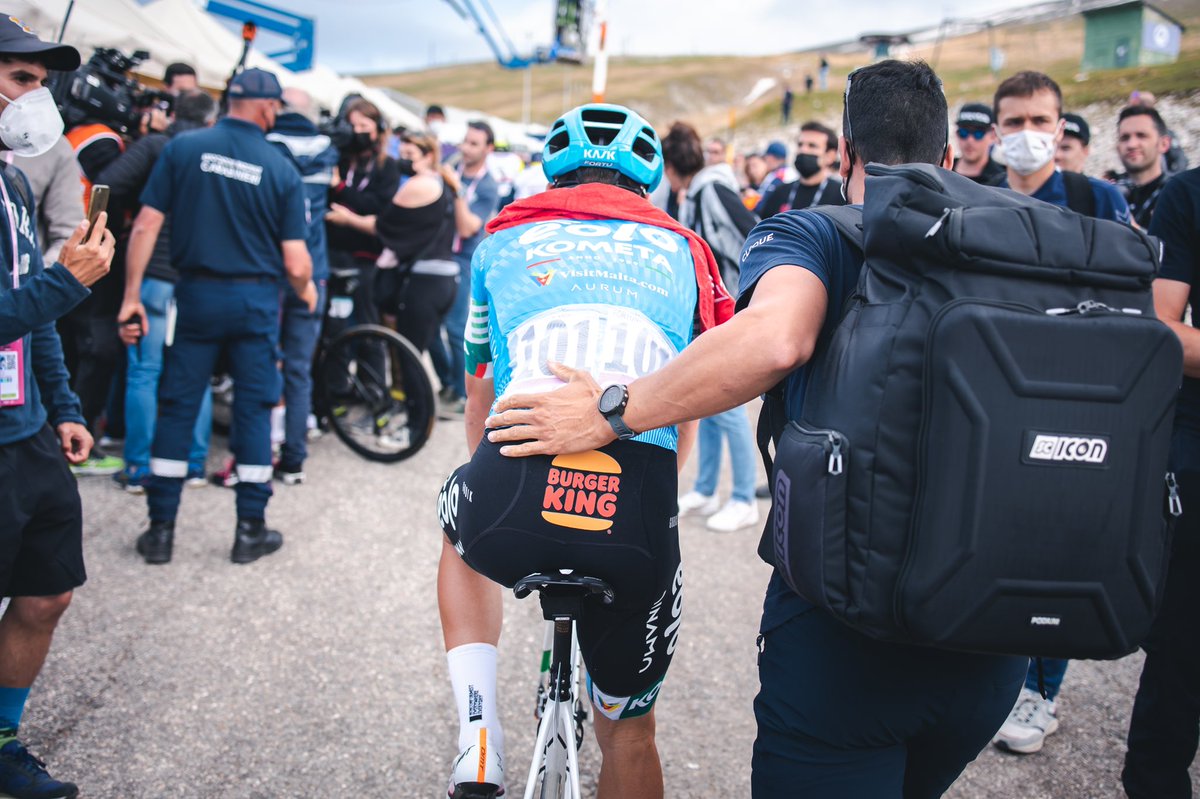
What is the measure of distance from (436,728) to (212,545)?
2.24 meters

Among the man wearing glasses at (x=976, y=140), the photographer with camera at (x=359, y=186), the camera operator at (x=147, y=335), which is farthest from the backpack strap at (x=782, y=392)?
the photographer with camera at (x=359, y=186)

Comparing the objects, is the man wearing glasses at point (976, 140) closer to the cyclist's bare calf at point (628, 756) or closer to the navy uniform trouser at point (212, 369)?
the cyclist's bare calf at point (628, 756)

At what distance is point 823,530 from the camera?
4.81 ft

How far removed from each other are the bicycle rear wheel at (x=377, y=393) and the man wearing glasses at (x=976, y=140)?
12.5ft

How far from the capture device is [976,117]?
4785 mm

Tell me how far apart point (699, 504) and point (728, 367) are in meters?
4.33

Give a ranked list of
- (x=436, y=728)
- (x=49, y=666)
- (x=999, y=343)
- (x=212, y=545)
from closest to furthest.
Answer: (x=999, y=343)
(x=436, y=728)
(x=49, y=666)
(x=212, y=545)

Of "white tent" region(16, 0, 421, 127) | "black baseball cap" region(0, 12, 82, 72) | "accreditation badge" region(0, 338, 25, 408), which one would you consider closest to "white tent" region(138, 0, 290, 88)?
"white tent" region(16, 0, 421, 127)

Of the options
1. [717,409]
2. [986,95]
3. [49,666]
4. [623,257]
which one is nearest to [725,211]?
[623,257]

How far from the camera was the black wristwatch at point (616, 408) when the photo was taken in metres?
1.81

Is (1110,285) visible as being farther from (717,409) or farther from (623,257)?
(623,257)

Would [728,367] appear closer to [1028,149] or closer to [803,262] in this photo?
[803,262]

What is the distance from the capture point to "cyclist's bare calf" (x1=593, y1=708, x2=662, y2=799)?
7.48 feet

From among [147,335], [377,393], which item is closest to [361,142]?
[377,393]
